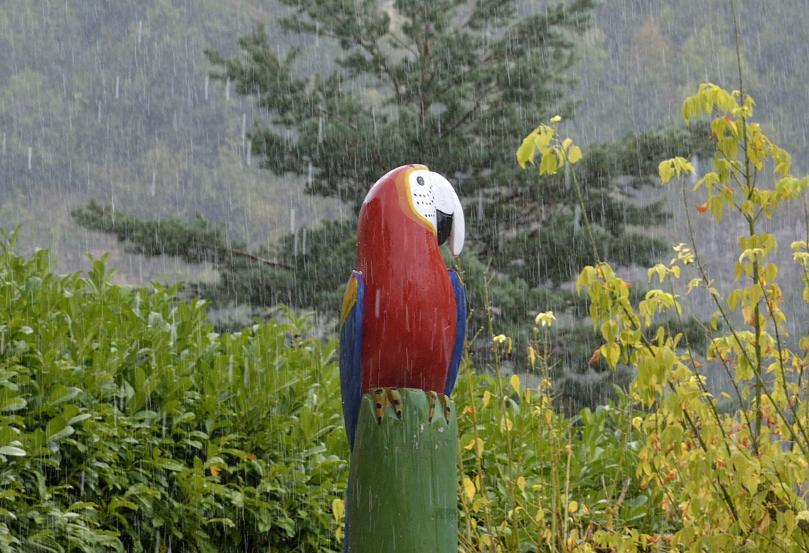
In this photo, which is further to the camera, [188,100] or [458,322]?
[188,100]

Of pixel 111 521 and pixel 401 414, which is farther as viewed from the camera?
pixel 111 521

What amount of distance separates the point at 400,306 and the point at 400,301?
0.06 feet

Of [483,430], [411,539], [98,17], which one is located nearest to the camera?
[411,539]

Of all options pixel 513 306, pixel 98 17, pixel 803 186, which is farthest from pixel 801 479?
pixel 98 17

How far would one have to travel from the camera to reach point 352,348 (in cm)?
258

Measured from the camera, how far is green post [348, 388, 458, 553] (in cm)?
243

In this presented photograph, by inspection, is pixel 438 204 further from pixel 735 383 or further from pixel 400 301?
pixel 735 383

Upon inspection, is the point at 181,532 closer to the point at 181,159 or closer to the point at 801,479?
the point at 801,479

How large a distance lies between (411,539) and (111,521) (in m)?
1.47

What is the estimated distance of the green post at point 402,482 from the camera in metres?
2.43

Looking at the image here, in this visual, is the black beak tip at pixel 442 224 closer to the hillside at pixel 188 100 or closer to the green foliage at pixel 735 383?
the green foliage at pixel 735 383

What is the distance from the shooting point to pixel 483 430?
4324 millimetres

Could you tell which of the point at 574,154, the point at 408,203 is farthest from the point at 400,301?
the point at 574,154

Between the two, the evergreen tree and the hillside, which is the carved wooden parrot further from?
the hillside
